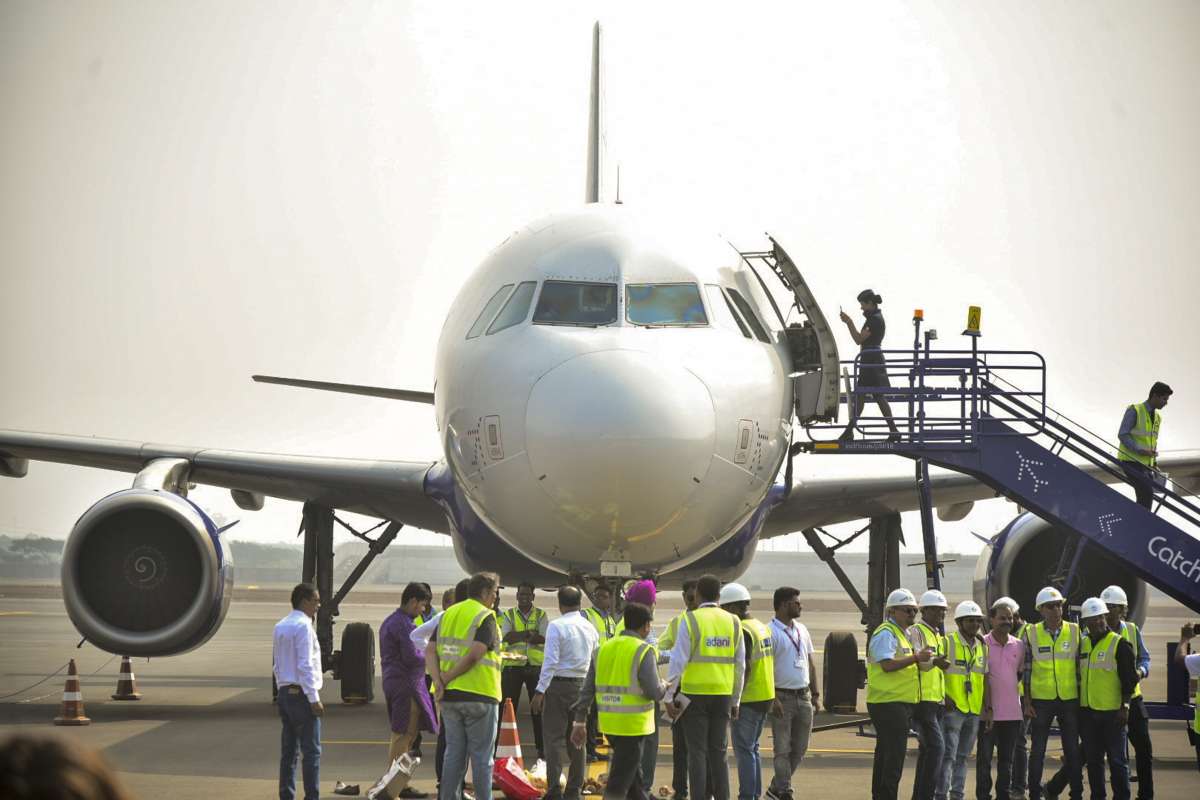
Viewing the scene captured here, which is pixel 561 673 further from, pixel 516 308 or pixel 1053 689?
pixel 1053 689

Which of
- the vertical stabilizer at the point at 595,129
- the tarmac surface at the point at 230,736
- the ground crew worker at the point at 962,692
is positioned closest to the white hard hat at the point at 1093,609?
the ground crew worker at the point at 962,692

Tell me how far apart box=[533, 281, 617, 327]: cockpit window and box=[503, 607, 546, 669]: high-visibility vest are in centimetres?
243

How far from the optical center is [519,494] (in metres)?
10.4

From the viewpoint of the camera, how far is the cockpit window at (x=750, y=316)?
11.6m

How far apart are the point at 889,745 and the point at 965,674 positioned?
95 cm

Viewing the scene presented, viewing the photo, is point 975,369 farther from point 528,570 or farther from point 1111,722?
point 528,570

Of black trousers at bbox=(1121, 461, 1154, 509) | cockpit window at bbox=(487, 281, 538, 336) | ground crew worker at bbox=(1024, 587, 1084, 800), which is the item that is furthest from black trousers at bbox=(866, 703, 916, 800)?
black trousers at bbox=(1121, 461, 1154, 509)

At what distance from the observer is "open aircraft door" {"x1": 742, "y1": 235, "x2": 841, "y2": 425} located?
463 inches

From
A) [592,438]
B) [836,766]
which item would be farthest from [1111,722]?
[592,438]

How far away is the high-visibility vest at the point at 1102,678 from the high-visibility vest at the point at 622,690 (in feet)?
11.2

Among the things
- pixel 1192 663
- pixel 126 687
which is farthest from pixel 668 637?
pixel 126 687

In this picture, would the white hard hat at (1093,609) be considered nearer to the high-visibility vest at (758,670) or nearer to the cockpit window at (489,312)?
the high-visibility vest at (758,670)

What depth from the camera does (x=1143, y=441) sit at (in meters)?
12.4

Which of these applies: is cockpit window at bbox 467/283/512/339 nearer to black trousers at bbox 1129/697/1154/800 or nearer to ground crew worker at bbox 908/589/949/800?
ground crew worker at bbox 908/589/949/800
